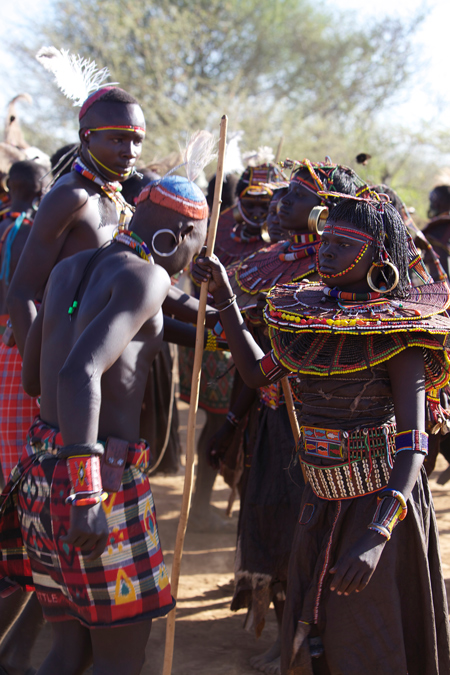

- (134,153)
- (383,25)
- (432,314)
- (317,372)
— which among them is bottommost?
(317,372)

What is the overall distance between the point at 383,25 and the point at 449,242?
21438mm

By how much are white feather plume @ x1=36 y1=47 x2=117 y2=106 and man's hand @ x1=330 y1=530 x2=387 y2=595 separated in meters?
2.54

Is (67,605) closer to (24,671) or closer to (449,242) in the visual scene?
(24,671)

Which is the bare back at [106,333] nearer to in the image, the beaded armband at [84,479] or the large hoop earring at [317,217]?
the beaded armband at [84,479]

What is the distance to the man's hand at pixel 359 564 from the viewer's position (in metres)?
2.07

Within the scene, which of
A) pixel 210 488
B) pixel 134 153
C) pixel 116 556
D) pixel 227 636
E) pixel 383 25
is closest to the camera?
pixel 116 556

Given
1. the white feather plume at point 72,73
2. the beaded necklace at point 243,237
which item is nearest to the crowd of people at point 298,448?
the white feather plume at point 72,73

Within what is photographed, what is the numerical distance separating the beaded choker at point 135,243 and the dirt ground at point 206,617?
2.26 metres

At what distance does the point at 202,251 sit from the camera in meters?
2.94

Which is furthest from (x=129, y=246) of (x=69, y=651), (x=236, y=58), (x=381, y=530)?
(x=236, y=58)

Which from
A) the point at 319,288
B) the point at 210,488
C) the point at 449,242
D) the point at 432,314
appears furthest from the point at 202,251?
the point at 449,242

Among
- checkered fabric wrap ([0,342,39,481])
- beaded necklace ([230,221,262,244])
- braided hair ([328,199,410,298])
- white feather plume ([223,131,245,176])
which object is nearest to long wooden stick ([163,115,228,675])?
braided hair ([328,199,410,298])

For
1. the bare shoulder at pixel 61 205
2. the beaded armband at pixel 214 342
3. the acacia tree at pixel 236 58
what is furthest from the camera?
the acacia tree at pixel 236 58

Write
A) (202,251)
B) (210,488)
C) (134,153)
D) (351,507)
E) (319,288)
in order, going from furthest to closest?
1. (210,488)
2. (134,153)
3. (202,251)
4. (319,288)
5. (351,507)
